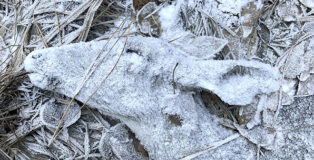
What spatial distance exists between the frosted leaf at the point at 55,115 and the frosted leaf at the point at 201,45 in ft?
1.86

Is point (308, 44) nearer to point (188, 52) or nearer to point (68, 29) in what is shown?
point (188, 52)

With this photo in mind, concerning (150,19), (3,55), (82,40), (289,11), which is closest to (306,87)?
(289,11)

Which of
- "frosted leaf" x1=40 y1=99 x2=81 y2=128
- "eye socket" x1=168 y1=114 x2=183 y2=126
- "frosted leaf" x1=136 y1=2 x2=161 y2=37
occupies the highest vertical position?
"frosted leaf" x1=136 y1=2 x2=161 y2=37

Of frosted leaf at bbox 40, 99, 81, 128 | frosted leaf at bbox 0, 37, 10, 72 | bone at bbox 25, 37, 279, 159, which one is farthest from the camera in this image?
frosted leaf at bbox 0, 37, 10, 72

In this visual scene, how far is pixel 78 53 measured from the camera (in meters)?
1.32

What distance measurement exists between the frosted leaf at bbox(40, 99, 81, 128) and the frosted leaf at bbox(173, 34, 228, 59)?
0.57 m

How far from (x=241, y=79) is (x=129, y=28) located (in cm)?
59

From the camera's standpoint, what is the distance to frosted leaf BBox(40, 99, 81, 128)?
1.39 metres

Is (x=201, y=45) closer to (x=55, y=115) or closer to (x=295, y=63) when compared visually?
(x=295, y=63)

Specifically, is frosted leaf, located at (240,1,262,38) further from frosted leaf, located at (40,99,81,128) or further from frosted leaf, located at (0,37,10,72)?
frosted leaf, located at (0,37,10,72)

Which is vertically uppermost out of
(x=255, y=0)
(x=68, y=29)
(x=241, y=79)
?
(x=255, y=0)

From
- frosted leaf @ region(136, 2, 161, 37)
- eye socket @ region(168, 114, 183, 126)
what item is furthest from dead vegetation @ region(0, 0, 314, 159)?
eye socket @ region(168, 114, 183, 126)

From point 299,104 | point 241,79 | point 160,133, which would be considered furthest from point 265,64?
point 160,133

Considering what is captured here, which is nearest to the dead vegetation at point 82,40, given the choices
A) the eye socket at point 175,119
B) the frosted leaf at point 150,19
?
the frosted leaf at point 150,19
